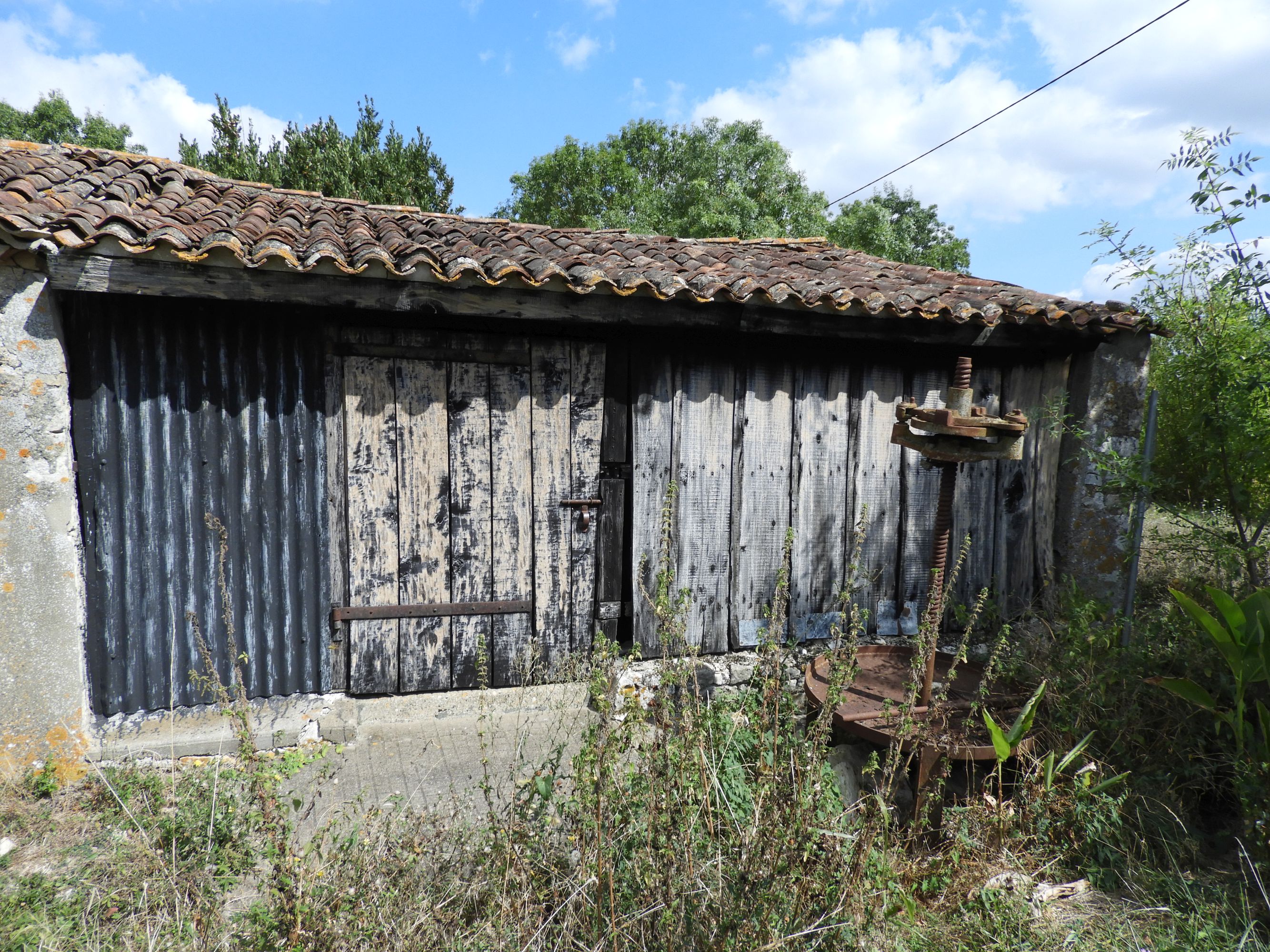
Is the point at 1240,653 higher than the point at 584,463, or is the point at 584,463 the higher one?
the point at 584,463

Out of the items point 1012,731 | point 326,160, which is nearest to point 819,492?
point 1012,731

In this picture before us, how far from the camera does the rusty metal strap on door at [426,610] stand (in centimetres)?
442

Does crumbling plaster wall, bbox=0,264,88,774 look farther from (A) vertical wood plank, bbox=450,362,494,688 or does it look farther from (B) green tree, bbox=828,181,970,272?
(B) green tree, bbox=828,181,970,272

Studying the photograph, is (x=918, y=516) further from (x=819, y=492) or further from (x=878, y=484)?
(x=819, y=492)

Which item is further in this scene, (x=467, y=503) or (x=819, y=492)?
(x=819, y=492)

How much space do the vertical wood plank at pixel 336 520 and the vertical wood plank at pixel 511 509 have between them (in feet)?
2.87

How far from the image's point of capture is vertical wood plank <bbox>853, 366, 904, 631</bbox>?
509 centimetres

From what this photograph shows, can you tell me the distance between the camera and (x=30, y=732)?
11.9 feet

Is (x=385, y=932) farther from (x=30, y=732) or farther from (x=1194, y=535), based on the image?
(x=1194, y=535)

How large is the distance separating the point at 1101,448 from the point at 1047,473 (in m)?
0.39

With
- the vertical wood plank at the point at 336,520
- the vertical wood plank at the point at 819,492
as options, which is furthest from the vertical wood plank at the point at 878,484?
the vertical wood plank at the point at 336,520

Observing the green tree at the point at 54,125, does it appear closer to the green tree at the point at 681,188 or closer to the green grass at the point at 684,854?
the green tree at the point at 681,188

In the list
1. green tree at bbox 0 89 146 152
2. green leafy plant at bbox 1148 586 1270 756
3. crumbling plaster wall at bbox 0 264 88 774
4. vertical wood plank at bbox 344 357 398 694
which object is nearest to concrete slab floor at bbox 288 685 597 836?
vertical wood plank at bbox 344 357 398 694

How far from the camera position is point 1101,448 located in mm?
5199
